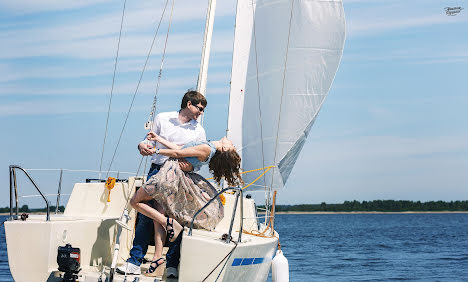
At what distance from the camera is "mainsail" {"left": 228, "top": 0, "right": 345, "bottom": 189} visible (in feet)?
39.8

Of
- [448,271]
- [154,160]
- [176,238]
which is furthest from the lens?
[448,271]

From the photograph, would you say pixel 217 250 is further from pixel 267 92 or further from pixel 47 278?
pixel 267 92

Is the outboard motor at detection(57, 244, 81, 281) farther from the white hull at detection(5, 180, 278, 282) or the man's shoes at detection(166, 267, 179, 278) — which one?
the man's shoes at detection(166, 267, 179, 278)

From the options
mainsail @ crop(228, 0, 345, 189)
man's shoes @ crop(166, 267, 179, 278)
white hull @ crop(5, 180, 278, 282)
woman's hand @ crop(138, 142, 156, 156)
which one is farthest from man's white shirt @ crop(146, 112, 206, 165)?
mainsail @ crop(228, 0, 345, 189)

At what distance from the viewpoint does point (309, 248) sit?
114 feet

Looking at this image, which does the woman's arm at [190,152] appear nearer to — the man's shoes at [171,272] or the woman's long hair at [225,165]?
the woman's long hair at [225,165]

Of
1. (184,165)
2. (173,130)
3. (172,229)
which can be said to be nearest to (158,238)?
(172,229)

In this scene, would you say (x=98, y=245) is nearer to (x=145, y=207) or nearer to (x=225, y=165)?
(x=145, y=207)

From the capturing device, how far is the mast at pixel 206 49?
10.9m

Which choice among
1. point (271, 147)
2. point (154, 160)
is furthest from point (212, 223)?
point (271, 147)

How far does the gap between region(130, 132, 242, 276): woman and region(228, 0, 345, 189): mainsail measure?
452 centimetres

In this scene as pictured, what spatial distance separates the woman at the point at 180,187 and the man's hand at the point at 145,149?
0.18 ft

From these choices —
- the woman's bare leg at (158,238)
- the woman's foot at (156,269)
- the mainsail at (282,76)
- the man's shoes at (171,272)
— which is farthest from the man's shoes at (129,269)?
the mainsail at (282,76)

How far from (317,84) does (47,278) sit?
6.43 m
